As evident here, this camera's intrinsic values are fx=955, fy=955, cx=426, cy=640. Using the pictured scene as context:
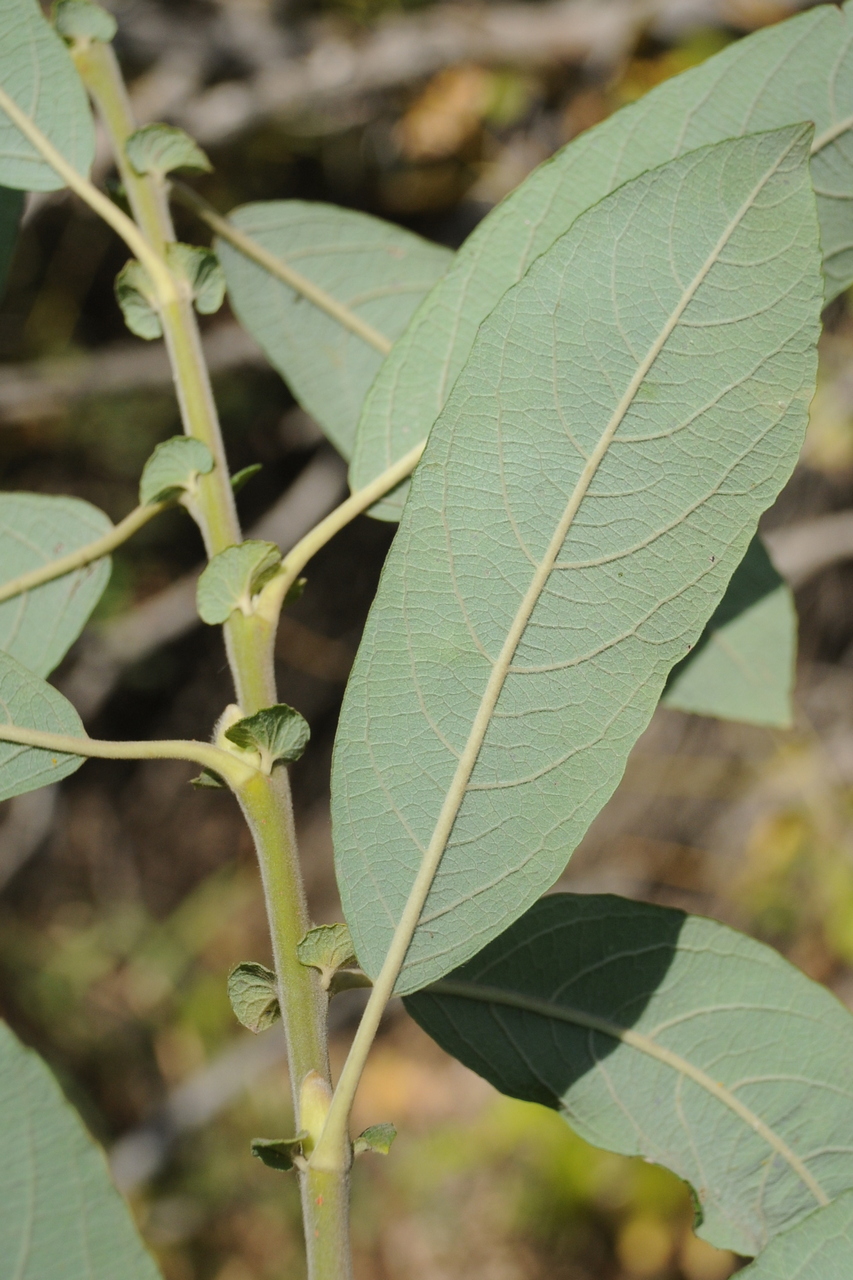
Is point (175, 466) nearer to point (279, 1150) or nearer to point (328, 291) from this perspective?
point (328, 291)

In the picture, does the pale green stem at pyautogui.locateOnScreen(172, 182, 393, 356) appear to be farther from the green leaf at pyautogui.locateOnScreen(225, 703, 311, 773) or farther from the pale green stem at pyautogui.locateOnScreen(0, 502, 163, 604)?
the green leaf at pyautogui.locateOnScreen(225, 703, 311, 773)

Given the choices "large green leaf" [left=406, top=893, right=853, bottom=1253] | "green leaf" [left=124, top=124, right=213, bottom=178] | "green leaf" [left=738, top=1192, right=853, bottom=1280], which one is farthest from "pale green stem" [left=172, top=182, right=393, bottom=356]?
"green leaf" [left=738, top=1192, right=853, bottom=1280]

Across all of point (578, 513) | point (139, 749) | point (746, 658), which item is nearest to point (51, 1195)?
point (139, 749)

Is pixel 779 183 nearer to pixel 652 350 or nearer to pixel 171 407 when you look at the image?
pixel 652 350

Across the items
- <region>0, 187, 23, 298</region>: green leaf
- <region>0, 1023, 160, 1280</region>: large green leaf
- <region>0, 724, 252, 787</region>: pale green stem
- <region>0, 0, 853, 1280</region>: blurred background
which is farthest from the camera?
<region>0, 0, 853, 1280</region>: blurred background

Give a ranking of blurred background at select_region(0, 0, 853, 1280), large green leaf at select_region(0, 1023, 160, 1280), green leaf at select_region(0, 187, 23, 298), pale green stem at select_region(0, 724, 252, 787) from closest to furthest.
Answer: large green leaf at select_region(0, 1023, 160, 1280) → pale green stem at select_region(0, 724, 252, 787) → green leaf at select_region(0, 187, 23, 298) → blurred background at select_region(0, 0, 853, 1280)

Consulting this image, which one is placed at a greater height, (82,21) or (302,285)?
(82,21)

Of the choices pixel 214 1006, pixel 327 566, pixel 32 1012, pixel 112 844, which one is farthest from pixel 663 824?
pixel 32 1012
